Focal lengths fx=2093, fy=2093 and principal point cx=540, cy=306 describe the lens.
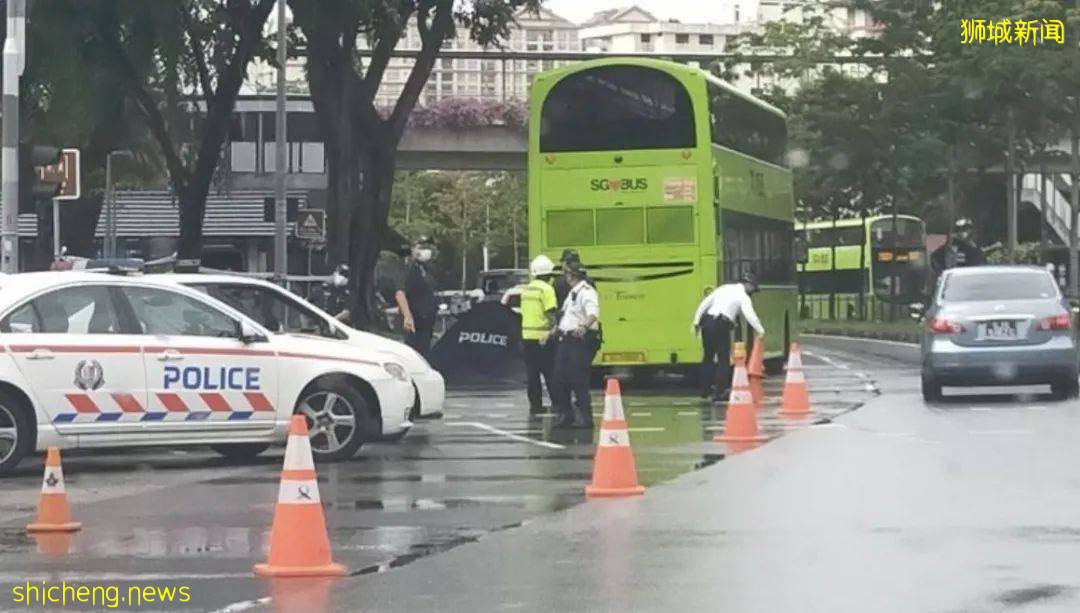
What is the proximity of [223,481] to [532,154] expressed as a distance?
12.7m

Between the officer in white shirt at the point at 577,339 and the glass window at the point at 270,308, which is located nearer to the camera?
the glass window at the point at 270,308

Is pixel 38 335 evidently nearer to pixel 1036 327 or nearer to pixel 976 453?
pixel 976 453

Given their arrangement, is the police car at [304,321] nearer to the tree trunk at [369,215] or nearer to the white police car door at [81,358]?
the white police car door at [81,358]

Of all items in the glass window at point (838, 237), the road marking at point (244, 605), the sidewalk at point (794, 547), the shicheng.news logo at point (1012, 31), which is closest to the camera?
the road marking at point (244, 605)

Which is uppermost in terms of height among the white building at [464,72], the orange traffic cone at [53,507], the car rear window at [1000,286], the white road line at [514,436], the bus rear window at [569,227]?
the white building at [464,72]

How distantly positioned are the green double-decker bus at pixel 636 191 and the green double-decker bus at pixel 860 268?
37433 millimetres

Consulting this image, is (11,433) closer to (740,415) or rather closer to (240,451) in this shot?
(240,451)

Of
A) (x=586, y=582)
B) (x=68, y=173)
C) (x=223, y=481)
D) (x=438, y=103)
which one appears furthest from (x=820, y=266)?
(x=586, y=582)

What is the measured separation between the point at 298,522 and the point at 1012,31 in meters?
39.8

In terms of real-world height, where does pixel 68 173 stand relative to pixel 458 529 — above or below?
above

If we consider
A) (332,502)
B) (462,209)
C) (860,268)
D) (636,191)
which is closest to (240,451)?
(332,502)

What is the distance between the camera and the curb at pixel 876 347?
4283cm

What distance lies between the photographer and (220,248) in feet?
255

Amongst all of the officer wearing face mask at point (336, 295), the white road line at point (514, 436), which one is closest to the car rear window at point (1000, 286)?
the white road line at point (514, 436)
